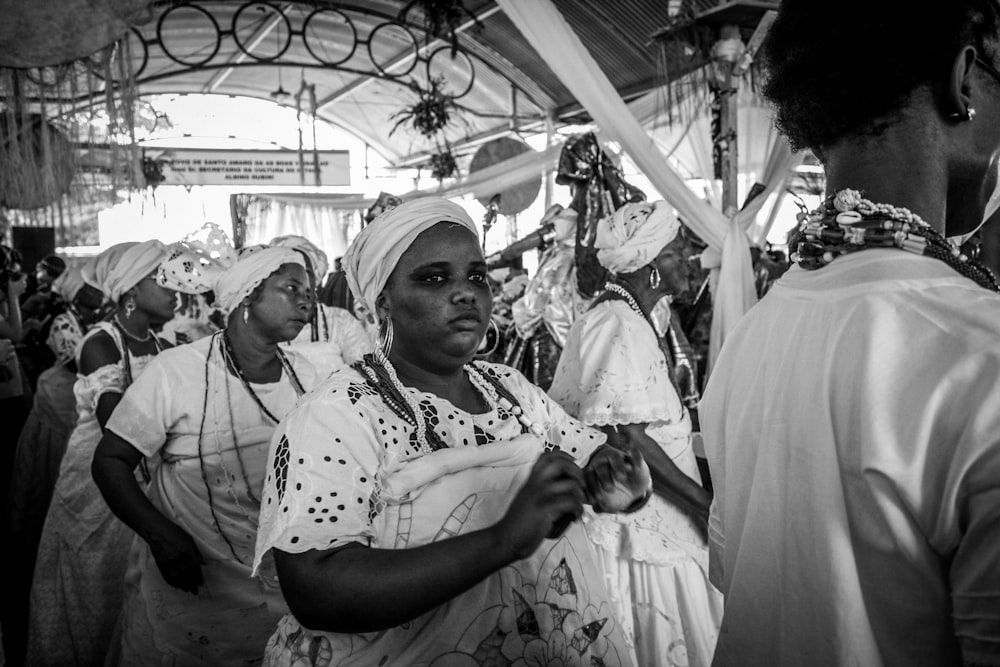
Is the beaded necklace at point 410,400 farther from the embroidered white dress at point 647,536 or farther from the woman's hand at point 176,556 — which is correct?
the woman's hand at point 176,556

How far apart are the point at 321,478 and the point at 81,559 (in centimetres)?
311

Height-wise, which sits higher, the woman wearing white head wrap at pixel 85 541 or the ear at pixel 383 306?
the ear at pixel 383 306

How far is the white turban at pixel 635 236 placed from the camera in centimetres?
309

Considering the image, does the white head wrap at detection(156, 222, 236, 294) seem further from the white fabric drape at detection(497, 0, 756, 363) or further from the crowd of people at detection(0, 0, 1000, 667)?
the white fabric drape at detection(497, 0, 756, 363)

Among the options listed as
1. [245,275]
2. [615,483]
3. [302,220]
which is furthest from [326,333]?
[302,220]

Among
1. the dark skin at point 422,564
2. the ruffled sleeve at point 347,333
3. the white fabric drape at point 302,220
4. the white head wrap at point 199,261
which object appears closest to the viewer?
the dark skin at point 422,564

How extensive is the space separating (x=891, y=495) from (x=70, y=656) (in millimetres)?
4040

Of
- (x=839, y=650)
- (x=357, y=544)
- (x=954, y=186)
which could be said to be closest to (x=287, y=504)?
(x=357, y=544)

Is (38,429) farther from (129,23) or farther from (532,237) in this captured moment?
(532,237)

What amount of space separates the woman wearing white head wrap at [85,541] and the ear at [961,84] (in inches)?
140

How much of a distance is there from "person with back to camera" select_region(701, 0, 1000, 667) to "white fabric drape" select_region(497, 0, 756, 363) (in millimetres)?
2628

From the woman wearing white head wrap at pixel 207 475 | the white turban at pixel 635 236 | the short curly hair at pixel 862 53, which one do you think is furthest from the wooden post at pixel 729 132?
the short curly hair at pixel 862 53

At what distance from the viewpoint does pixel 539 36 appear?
12.3ft

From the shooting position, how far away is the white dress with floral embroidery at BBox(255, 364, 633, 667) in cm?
147
